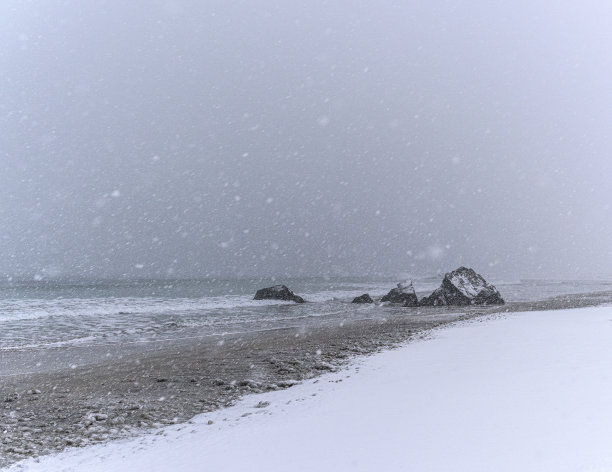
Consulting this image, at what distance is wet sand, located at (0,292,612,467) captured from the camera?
5.92 meters

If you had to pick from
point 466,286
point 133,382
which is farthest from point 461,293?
point 133,382

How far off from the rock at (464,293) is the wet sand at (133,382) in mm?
22226

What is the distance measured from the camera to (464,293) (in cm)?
3372

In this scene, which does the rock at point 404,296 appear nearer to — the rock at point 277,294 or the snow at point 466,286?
the snow at point 466,286

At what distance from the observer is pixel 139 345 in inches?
603

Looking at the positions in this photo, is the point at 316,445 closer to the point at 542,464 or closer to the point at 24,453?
the point at 542,464

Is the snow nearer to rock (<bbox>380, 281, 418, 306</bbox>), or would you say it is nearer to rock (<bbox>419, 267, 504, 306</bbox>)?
rock (<bbox>419, 267, 504, 306</bbox>)

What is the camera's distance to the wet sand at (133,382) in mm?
5918

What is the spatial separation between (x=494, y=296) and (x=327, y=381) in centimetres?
3033

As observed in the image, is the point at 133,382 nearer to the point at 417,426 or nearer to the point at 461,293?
the point at 417,426

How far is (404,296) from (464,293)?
5.33m

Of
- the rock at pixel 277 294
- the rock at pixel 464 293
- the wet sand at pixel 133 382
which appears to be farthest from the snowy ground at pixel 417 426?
the rock at pixel 277 294

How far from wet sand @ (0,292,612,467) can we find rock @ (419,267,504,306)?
875 inches

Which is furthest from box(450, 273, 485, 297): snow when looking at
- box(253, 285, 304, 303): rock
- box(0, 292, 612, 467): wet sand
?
box(0, 292, 612, 467): wet sand
